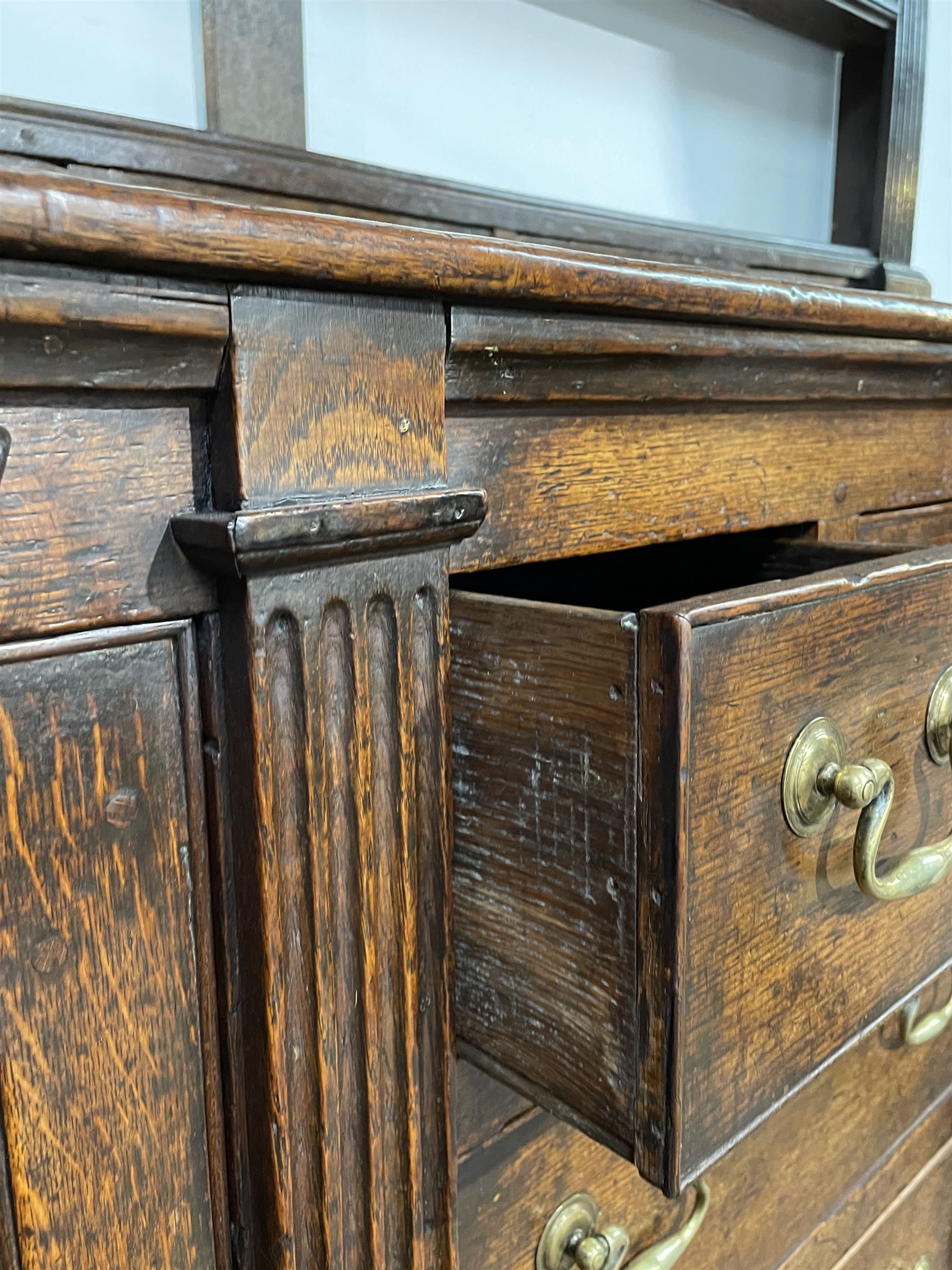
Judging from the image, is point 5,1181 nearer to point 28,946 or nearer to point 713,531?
point 28,946

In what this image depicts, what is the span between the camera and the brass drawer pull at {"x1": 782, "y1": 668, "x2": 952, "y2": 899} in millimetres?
372

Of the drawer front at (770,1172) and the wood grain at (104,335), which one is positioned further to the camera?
the drawer front at (770,1172)

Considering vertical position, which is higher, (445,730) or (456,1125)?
(445,730)

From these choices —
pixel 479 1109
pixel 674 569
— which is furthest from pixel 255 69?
pixel 479 1109

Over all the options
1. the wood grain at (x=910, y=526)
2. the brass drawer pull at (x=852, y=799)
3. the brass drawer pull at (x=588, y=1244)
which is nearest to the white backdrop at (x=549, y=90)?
the wood grain at (x=910, y=526)

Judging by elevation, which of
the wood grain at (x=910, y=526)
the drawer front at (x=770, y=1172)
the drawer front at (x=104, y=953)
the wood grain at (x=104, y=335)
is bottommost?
the drawer front at (x=770, y=1172)

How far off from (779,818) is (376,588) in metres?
0.18

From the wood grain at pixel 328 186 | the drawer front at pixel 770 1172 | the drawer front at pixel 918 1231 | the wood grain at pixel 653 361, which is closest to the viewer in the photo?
the wood grain at pixel 653 361

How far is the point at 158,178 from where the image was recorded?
0.68 m

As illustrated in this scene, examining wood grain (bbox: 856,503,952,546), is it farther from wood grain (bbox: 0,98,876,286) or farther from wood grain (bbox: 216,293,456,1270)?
wood grain (bbox: 216,293,456,1270)

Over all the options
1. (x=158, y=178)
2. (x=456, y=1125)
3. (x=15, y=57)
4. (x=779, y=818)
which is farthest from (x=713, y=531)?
(x=15, y=57)

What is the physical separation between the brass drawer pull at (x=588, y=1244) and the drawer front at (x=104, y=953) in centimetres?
25

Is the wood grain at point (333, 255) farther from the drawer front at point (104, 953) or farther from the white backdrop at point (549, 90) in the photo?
the white backdrop at point (549, 90)

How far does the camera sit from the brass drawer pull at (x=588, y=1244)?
0.51 metres
